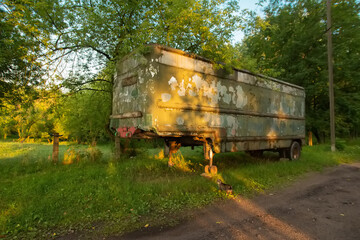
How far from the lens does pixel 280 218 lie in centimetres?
332

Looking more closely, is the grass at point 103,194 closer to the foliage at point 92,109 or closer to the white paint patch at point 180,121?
the white paint patch at point 180,121

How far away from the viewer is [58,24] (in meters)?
6.29

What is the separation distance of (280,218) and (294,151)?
6.08 metres

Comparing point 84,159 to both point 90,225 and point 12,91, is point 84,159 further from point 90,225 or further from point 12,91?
point 90,225

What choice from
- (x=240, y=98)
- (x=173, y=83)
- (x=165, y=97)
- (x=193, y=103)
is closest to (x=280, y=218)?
(x=193, y=103)

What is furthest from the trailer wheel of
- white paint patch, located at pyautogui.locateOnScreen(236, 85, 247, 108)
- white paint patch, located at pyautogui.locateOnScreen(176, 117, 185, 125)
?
white paint patch, located at pyautogui.locateOnScreen(176, 117, 185, 125)

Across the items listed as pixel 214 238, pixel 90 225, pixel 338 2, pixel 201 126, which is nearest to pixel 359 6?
pixel 338 2

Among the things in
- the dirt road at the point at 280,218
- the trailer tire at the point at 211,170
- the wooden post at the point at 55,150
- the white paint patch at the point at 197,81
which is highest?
the white paint patch at the point at 197,81

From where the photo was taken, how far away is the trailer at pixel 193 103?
15.4 feet

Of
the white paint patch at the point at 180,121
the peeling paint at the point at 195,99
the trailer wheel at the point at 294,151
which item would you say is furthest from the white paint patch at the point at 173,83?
the trailer wheel at the point at 294,151

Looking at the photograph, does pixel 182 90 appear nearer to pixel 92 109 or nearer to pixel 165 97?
pixel 165 97

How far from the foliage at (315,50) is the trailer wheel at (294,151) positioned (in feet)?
18.7

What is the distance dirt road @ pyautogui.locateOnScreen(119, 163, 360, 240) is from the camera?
110 inches

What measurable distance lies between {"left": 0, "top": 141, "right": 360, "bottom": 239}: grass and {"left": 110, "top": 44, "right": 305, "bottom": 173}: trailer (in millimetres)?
1006
